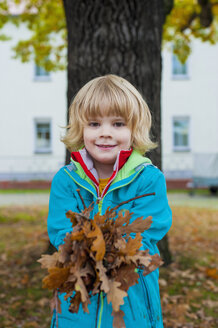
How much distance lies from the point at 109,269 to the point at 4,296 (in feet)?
9.39

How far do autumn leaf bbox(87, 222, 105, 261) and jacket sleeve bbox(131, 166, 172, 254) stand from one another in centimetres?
40

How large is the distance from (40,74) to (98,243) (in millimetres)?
19216

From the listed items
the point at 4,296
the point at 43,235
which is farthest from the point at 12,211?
the point at 4,296

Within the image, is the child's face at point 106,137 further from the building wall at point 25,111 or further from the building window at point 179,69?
the building window at point 179,69

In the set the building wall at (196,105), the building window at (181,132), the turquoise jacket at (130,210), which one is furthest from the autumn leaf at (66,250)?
the building window at (181,132)

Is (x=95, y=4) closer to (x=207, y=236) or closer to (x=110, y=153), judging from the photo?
(x=110, y=153)

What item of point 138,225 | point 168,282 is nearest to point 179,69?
point 168,282

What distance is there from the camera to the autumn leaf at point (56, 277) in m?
1.59

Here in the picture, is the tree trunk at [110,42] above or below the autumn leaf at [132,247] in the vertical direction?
above

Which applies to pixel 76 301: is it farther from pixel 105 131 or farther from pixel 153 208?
pixel 105 131

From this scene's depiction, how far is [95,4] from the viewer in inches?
149

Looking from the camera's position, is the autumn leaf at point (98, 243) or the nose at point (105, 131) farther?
the nose at point (105, 131)

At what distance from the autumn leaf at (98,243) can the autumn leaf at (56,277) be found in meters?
0.14

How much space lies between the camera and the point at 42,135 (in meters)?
19.5
